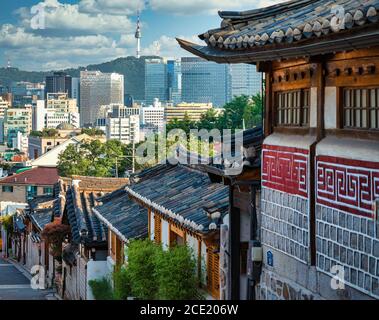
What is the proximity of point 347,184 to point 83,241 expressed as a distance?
1919 centimetres

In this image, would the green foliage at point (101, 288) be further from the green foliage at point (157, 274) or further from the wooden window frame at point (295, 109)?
the wooden window frame at point (295, 109)

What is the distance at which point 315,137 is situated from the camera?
423 inches

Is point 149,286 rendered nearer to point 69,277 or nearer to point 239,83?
point 69,277

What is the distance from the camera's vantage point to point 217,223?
14.5 meters

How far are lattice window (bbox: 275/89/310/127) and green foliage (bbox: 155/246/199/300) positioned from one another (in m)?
4.88

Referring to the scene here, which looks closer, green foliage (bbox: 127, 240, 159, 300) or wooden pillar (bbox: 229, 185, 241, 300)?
wooden pillar (bbox: 229, 185, 241, 300)

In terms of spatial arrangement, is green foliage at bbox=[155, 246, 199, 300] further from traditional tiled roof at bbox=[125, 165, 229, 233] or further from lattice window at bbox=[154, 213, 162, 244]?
lattice window at bbox=[154, 213, 162, 244]

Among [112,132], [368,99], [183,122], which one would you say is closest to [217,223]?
[368,99]

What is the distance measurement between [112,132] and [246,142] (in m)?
159

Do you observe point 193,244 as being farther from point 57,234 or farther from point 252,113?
point 252,113

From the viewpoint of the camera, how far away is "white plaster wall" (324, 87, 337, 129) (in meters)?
10.2

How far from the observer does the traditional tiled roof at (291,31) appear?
7906mm

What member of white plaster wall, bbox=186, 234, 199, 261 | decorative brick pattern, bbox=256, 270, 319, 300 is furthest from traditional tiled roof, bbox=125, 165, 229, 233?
decorative brick pattern, bbox=256, 270, 319, 300

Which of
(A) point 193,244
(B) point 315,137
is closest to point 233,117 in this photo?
(A) point 193,244
